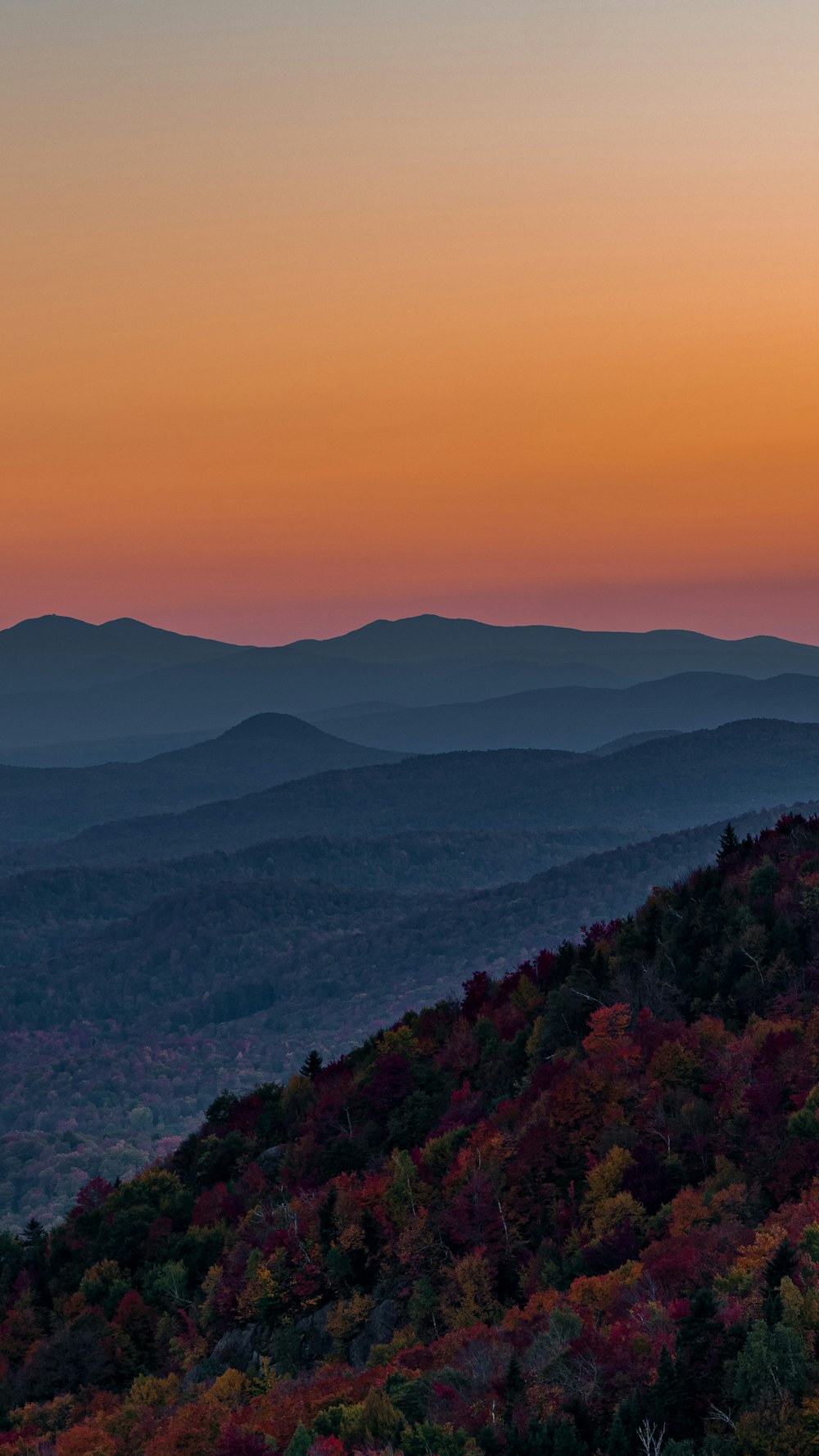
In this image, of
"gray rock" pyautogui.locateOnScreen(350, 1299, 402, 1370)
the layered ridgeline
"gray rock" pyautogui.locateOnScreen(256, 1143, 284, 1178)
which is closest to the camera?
the layered ridgeline

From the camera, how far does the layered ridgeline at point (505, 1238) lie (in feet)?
139

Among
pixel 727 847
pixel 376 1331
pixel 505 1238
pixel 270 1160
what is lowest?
pixel 376 1331

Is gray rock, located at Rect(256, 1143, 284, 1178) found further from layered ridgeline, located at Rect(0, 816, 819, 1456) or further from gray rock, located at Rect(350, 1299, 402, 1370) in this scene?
gray rock, located at Rect(350, 1299, 402, 1370)

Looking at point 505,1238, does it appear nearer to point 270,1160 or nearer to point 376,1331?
point 376,1331

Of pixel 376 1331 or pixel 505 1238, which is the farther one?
pixel 505 1238

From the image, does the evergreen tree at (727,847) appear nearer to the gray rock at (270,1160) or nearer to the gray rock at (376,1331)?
the gray rock at (270,1160)

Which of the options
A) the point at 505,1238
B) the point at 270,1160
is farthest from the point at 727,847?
the point at 505,1238

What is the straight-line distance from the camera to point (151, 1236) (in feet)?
307

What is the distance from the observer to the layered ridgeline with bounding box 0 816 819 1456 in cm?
4231

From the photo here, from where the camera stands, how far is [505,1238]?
66.9 m

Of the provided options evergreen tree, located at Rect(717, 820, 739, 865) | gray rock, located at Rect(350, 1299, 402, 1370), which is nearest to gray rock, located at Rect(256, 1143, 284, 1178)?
gray rock, located at Rect(350, 1299, 402, 1370)

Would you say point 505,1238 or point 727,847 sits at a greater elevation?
point 727,847

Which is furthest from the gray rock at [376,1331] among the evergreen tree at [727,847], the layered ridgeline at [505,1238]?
the evergreen tree at [727,847]

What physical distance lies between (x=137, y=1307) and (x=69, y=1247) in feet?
64.6
